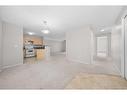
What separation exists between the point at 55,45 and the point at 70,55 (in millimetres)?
7010

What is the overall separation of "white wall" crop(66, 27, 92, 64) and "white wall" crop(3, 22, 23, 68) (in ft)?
11.4

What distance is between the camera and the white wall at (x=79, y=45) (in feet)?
14.1

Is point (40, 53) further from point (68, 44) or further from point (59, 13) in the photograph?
point (59, 13)

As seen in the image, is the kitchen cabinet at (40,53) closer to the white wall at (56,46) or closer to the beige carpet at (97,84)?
the beige carpet at (97,84)

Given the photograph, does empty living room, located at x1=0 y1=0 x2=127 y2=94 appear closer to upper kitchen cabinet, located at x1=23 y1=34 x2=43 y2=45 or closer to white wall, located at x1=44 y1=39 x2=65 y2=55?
upper kitchen cabinet, located at x1=23 y1=34 x2=43 y2=45

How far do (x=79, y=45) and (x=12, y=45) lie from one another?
417 centimetres

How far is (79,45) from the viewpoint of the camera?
4.78 meters

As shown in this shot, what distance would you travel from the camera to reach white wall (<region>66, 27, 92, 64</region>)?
14.1 feet

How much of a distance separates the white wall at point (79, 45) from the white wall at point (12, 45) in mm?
3488

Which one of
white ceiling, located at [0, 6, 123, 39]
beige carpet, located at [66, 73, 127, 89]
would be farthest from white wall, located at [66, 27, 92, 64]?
beige carpet, located at [66, 73, 127, 89]

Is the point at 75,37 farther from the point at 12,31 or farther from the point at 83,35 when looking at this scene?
the point at 12,31

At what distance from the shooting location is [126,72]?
7.29 ft

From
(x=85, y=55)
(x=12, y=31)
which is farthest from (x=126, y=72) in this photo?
(x=12, y=31)
